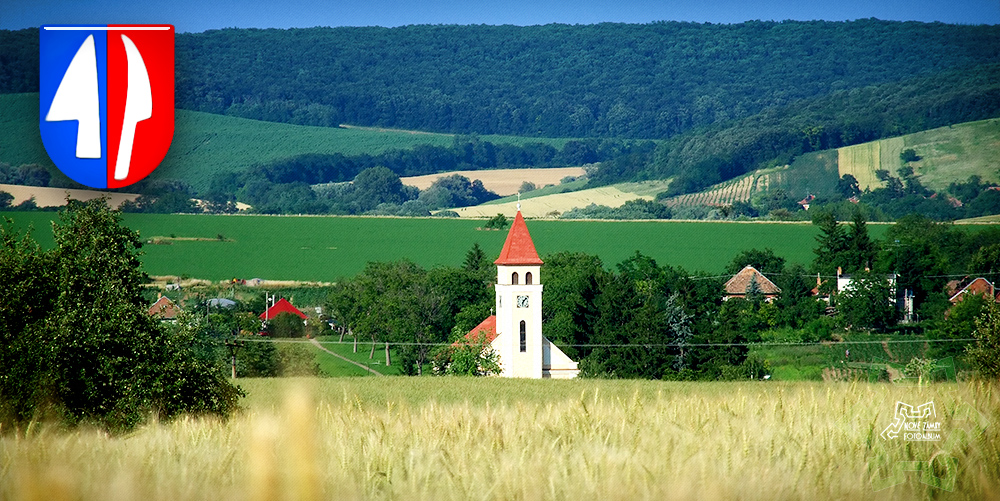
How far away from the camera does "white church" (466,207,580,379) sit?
197 feet

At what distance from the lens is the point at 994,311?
2255cm

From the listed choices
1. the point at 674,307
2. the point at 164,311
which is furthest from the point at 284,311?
the point at 674,307

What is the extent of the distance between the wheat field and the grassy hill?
13439 cm

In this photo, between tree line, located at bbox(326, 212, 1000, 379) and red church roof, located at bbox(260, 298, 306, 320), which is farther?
tree line, located at bbox(326, 212, 1000, 379)

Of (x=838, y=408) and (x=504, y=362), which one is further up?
(x=838, y=408)

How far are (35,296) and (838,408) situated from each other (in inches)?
414

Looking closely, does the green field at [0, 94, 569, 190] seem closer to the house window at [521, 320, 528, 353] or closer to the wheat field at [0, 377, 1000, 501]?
the house window at [521, 320, 528, 353]

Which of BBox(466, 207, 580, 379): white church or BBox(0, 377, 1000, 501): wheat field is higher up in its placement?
BBox(0, 377, 1000, 501): wheat field

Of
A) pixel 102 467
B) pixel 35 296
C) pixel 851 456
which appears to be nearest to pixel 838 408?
pixel 851 456

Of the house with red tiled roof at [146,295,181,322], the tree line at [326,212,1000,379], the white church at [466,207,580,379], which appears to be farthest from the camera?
the white church at [466,207,580,379]

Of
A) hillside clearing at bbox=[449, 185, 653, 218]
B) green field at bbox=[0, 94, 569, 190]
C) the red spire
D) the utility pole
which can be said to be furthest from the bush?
hillside clearing at bbox=[449, 185, 653, 218]

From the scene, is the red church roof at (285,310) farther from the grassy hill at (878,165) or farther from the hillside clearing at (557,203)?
the grassy hill at (878,165)

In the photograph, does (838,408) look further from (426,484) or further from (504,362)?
(504,362)

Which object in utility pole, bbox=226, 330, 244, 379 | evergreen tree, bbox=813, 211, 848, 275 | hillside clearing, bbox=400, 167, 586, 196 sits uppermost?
hillside clearing, bbox=400, 167, 586, 196
